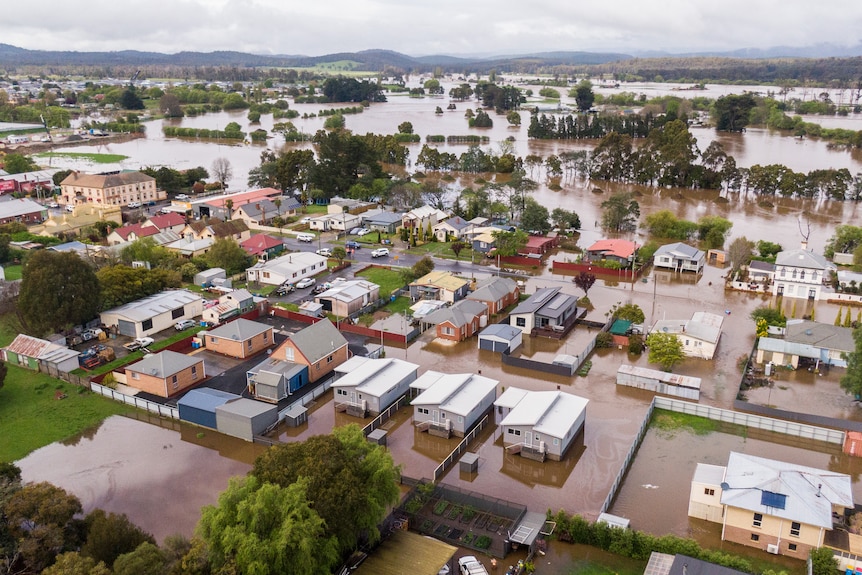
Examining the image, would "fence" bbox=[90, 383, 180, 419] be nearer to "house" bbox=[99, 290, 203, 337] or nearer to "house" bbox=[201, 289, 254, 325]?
"house" bbox=[99, 290, 203, 337]

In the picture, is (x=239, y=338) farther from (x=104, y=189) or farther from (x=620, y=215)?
(x=104, y=189)

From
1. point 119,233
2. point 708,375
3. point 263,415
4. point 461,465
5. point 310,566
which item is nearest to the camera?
point 310,566

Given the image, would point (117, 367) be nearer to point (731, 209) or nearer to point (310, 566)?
point (310, 566)

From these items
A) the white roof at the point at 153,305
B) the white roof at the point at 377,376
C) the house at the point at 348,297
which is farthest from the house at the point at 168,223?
the white roof at the point at 377,376

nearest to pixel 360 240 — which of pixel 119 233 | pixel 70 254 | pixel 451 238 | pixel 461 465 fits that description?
pixel 451 238

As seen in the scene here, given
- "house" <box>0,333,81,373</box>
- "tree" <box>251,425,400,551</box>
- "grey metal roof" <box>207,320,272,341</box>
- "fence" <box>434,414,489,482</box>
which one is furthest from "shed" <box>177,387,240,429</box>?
"fence" <box>434,414,489,482</box>

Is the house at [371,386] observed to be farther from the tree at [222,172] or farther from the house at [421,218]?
the tree at [222,172]

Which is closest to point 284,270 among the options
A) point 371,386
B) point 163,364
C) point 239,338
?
point 239,338
